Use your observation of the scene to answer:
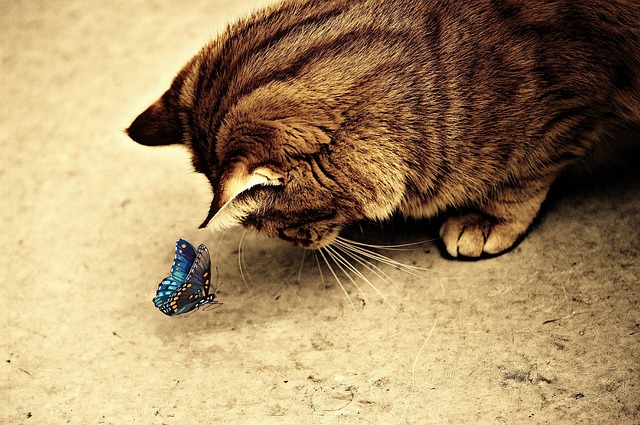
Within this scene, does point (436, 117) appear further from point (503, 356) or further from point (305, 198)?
point (503, 356)

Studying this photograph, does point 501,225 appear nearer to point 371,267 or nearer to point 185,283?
Answer: point 371,267

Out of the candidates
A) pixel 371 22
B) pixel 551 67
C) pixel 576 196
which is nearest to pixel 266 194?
pixel 371 22

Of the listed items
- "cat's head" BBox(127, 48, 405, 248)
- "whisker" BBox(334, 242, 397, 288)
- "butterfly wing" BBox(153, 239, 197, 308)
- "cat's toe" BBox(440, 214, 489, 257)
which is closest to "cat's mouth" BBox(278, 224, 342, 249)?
"cat's head" BBox(127, 48, 405, 248)

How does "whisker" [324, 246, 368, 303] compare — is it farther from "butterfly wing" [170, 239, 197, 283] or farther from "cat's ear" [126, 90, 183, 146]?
"cat's ear" [126, 90, 183, 146]

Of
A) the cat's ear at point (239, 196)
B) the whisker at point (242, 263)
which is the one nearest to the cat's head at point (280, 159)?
the cat's ear at point (239, 196)

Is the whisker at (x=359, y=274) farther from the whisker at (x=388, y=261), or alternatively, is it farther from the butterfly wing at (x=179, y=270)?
the butterfly wing at (x=179, y=270)

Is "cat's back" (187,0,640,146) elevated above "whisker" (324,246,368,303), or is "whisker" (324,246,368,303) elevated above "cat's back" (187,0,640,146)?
"cat's back" (187,0,640,146)

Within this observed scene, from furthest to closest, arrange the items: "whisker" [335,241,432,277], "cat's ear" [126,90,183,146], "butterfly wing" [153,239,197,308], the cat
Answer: "whisker" [335,241,432,277] < "cat's ear" [126,90,183,146] < "butterfly wing" [153,239,197,308] < the cat
